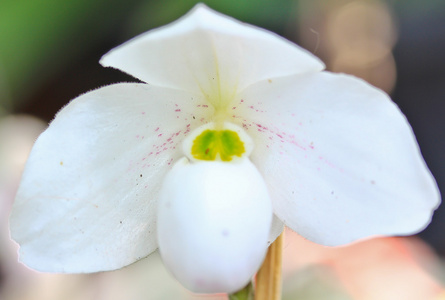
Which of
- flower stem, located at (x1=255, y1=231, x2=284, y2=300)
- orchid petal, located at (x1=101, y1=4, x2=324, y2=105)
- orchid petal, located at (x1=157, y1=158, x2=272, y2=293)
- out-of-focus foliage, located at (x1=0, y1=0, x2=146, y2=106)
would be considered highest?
orchid petal, located at (x1=101, y1=4, x2=324, y2=105)

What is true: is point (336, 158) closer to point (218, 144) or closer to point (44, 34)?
point (218, 144)

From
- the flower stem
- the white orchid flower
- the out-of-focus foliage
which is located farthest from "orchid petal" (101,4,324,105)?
the out-of-focus foliage

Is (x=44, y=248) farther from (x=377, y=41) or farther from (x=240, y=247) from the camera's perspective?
(x=377, y=41)

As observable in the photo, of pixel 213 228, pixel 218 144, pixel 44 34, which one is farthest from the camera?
pixel 44 34

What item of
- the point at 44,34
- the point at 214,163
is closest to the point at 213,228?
the point at 214,163

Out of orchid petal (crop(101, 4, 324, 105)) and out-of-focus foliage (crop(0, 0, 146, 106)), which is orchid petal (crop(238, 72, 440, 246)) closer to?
orchid petal (crop(101, 4, 324, 105))

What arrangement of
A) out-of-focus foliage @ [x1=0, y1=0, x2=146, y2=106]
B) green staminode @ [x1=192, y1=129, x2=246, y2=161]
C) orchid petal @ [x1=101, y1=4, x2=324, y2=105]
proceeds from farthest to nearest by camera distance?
out-of-focus foliage @ [x1=0, y1=0, x2=146, y2=106]
green staminode @ [x1=192, y1=129, x2=246, y2=161]
orchid petal @ [x1=101, y1=4, x2=324, y2=105]

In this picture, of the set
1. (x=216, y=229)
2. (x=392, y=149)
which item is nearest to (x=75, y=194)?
(x=216, y=229)
